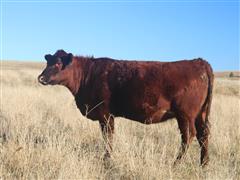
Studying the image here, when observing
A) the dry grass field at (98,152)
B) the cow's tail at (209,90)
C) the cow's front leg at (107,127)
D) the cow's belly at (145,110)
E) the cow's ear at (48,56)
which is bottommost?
the dry grass field at (98,152)

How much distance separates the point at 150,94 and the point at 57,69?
6.66ft

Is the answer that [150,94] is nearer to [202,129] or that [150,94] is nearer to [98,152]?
[202,129]

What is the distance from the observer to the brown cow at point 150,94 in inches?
267

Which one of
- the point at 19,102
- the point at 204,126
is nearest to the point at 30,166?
the point at 204,126

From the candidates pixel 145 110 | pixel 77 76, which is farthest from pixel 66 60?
pixel 145 110

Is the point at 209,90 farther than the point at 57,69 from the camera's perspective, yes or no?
No

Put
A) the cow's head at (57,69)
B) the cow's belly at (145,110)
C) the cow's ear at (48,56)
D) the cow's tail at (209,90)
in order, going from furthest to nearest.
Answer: the cow's ear at (48,56) < the cow's head at (57,69) < the cow's tail at (209,90) < the cow's belly at (145,110)

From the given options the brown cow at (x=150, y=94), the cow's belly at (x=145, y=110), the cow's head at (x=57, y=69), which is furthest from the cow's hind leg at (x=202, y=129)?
the cow's head at (x=57, y=69)

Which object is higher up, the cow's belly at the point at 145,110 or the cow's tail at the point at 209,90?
the cow's tail at the point at 209,90

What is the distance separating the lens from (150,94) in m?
6.93

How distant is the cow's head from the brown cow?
2cm

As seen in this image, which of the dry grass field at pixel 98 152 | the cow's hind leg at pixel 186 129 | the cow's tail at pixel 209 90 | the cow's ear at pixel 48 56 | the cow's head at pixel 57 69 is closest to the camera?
the dry grass field at pixel 98 152

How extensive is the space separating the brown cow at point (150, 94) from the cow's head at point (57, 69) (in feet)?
0.06

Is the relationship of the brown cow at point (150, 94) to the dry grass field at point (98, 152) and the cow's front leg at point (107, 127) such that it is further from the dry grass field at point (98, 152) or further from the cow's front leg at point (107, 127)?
the dry grass field at point (98, 152)
